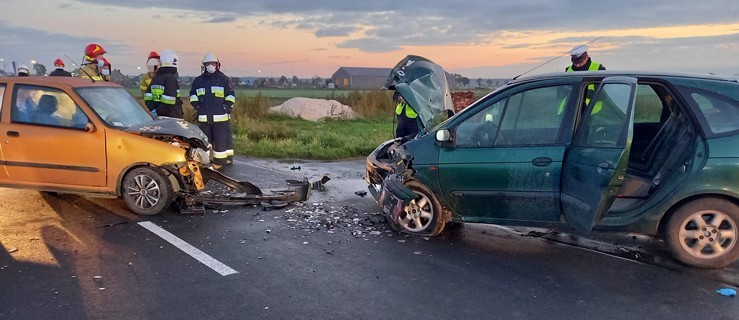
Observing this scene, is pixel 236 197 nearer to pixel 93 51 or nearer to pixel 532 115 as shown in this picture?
pixel 532 115

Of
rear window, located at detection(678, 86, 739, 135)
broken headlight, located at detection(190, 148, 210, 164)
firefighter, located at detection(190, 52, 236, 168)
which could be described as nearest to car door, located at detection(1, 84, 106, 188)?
broken headlight, located at detection(190, 148, 210, 164)

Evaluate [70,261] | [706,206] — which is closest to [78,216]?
[70,261]

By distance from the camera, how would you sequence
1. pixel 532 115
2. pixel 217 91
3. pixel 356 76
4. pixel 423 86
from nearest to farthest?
pixel 532 115
pixel 423 86
pixel 217 91
pixel 356 76

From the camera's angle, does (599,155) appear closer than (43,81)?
Yes

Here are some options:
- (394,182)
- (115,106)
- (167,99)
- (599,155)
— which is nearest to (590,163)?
(599,155)

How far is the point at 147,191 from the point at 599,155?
5.01 m

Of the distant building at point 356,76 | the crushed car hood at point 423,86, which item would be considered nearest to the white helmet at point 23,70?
the crushed car hood at point 423,86

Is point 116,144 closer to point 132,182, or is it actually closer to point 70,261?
point 132,182

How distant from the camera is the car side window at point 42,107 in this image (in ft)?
20.5

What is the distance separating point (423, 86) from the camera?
22.7 feet

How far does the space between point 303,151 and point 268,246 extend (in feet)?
20.8

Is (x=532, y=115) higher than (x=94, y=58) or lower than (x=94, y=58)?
lower

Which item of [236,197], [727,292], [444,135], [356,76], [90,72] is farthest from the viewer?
[356,76]

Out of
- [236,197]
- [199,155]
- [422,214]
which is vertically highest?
[199,155]
